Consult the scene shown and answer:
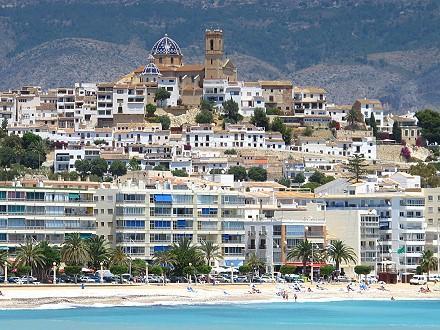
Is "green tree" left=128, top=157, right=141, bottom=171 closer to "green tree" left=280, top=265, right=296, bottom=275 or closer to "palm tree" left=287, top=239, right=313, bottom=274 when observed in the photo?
"palm tree" left=287, top=239, right=313, bottom=274

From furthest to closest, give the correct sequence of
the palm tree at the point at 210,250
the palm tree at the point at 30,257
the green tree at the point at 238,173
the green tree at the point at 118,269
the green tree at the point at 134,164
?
1. the green tree at the point at 238,173
2. the green tree at the point at 134,164
3. the palm tree at the point at 210,250
4. the green tree at the point at 118,269
5. the palm tree at the point at 30,257

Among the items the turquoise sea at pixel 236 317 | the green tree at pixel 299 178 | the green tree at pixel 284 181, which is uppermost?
the green tree at pixel 299 178

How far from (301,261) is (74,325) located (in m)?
30.4

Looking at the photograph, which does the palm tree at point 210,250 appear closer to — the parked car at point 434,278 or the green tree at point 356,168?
the parked car at point 434,278

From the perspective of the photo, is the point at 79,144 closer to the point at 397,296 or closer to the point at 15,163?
the point at 15,163

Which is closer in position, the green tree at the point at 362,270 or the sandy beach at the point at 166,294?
the sandy beach at the point at 166,294

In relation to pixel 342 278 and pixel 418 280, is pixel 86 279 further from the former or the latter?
pixel 418 280

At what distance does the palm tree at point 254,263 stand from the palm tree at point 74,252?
1446cm

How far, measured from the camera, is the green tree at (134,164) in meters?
188

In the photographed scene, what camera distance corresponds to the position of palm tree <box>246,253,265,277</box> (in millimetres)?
130750

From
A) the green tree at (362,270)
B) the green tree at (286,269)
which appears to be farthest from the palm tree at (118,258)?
the green tree at (362,270)

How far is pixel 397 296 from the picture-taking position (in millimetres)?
128750

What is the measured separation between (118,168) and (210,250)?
62.1 meters

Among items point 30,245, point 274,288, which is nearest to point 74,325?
point 30,245
